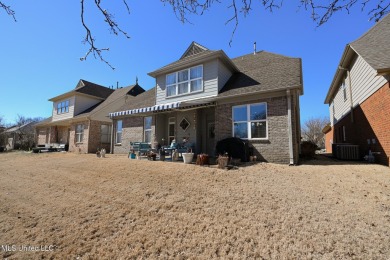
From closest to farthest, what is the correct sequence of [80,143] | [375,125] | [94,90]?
[375,125] → [80,143] → [94,90]

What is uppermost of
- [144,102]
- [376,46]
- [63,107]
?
[376,46]

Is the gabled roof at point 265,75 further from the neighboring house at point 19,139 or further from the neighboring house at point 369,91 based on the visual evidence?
the neighboring house at point 19,139

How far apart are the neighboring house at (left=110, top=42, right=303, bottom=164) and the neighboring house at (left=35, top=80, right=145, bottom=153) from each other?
5.06 metres

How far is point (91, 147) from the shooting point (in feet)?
70.8

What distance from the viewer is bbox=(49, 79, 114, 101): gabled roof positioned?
81.5ft

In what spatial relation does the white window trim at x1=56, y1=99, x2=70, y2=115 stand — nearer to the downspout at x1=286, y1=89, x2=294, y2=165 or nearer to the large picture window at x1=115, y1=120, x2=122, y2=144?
the large picture window at x1=115, y1=120, x2=122, y2=144

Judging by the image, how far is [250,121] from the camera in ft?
37.3

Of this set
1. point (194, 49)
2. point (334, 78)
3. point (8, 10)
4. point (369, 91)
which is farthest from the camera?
point (334, 78)

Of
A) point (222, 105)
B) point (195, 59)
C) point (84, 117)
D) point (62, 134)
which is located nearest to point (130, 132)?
point (84, 117)

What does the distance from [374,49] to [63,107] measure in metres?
30.6

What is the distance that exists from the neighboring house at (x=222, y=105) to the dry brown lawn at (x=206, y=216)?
3.16 m

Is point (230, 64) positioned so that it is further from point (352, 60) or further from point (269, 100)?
point (352, 60)

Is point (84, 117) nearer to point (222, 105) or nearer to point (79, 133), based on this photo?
point (79, 133)

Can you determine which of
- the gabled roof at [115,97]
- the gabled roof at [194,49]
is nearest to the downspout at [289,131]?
the gabled roof at [194,49]
